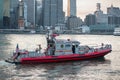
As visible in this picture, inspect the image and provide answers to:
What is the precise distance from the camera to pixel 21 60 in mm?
59906

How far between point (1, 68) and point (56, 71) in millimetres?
8589

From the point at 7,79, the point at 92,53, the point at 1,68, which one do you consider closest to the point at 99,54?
the point at 92,53

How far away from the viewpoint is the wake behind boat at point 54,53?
60.3 meters

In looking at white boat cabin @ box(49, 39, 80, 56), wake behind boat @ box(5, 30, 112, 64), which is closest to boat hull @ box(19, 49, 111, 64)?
wake behind boat @ box(5, 30, 112, 64)

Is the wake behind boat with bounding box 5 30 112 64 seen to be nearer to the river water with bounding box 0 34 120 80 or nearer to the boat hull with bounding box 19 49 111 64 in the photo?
the boat hull with bounding box 19 49 111 64

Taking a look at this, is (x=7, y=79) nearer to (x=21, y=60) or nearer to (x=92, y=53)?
(x=21, y=60)

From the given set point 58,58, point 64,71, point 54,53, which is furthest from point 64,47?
point 64,71

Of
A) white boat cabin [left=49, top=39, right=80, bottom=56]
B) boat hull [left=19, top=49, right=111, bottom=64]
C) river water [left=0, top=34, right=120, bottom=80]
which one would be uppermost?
white boat cabin [left=49, top=39, right=80, bottom=56]

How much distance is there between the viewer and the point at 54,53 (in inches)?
2442

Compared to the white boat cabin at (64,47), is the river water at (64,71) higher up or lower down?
lower down

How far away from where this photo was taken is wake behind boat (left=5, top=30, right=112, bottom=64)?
6028cm

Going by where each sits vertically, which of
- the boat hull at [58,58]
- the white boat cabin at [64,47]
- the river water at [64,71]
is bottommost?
the river water at [64,71]

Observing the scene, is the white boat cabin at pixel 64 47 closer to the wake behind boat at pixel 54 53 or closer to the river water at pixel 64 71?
the wake behind boat at pixel 54 53

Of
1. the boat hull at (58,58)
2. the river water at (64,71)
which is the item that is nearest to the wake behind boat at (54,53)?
the boat hull at (58,58)
